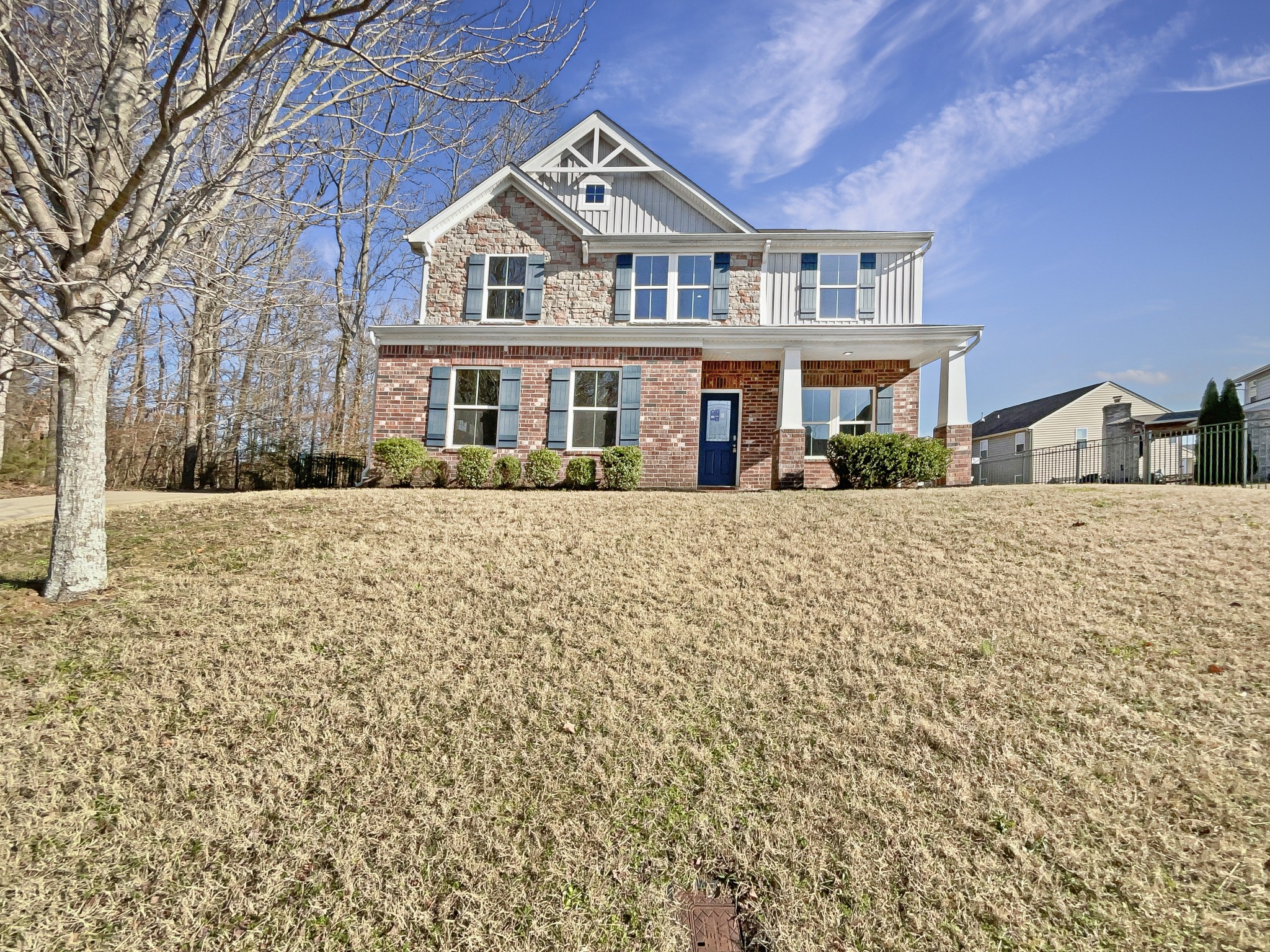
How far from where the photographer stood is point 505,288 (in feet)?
45.0

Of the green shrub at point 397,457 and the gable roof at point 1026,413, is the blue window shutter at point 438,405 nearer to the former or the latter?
the green shrub at point 397,457

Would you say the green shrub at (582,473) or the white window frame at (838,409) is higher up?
the white window frame at (838,409)

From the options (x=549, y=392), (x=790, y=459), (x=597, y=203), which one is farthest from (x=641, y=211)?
(x=790, y=459)

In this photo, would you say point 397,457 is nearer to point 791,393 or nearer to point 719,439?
point 719,439

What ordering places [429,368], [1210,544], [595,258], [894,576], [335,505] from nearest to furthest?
[894,576] → [1210,544] → [335,505] → [429,368] → [595,258]

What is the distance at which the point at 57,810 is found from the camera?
125 inches

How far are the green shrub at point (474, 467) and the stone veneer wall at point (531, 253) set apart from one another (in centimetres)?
336

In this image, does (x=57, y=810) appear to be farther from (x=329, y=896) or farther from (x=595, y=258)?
(x=595, y=258)

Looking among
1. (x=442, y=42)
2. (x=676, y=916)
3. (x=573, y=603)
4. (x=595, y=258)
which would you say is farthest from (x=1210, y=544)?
(x=595, y=258)

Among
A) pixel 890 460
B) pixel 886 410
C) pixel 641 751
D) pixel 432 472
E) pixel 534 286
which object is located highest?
pixel 534 286

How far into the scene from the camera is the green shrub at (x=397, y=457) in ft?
38.9

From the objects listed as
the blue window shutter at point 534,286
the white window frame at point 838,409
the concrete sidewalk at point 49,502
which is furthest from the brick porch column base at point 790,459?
the concrete sidewalk at point 49,502

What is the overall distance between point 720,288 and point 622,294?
85.7 inches

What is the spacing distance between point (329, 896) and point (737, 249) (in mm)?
13584
